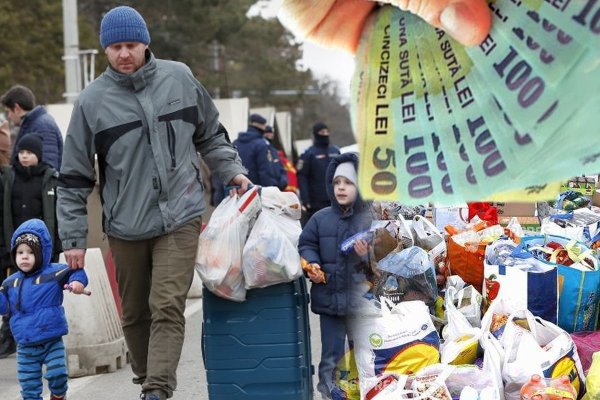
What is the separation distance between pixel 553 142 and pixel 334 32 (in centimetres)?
21

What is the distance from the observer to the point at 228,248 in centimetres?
471

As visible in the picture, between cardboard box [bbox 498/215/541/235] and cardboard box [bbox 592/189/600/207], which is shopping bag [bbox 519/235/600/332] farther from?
cardboard box [bbox 592/189/600/207]

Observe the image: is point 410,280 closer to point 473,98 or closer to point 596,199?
point 596,199

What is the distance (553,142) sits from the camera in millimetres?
837

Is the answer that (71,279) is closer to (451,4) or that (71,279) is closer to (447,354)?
(447,354)

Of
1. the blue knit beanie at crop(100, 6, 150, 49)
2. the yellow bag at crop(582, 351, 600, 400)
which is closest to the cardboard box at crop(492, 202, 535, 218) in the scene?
the yellow bag at crop(582, 351, 600, 400)

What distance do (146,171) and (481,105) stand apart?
376 cm

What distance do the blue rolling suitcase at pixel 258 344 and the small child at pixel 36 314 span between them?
0.96 metres

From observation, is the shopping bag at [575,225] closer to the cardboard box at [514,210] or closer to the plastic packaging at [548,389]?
the cardboard box at [514,210]

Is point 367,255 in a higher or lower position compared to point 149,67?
lower

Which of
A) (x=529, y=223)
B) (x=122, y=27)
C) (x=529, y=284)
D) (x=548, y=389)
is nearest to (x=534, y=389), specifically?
(x=548, y=389)

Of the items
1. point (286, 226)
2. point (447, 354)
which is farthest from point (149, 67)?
point (447, 354)

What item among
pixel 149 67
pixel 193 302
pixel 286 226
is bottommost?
pixel 193 302

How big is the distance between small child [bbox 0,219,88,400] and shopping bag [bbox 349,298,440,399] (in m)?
1.58
